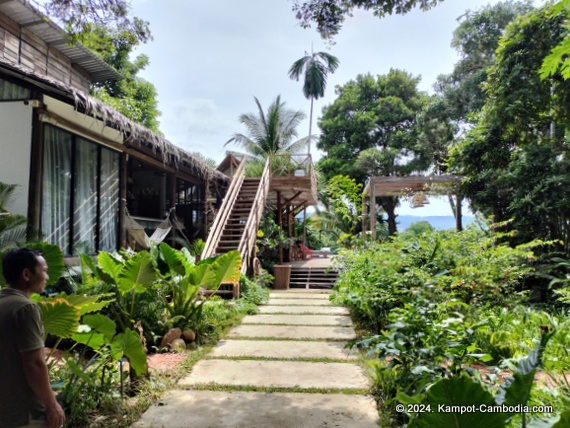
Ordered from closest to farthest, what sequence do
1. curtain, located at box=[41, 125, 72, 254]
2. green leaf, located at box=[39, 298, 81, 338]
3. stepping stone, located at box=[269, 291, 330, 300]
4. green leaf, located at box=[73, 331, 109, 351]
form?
1. green leaf, located at box=[39, 298, 81, 338]
2. green leaf, located at box=[73, 331, 109, 351]
3. curtain, located at box=[41, 125, 72, 254]
4. stepping stone, located at box=[269, 291, 330, 300]

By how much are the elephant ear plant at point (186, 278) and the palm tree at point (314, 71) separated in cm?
2356

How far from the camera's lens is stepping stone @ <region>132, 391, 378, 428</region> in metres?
3.04

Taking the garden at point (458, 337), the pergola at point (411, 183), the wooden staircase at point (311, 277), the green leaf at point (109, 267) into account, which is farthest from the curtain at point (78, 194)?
the pergola at point (411, 183)

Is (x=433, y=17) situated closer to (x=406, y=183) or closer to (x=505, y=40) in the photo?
(x=505, y=40)

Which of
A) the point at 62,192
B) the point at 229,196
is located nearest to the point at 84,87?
the point at 229,196

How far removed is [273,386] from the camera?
3.86 meters

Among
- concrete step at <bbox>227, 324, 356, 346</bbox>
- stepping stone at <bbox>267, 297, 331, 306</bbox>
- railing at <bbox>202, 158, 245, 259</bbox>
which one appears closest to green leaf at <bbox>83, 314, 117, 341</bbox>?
concrete step at <bbox>227, 324, 356, 346</bbox>

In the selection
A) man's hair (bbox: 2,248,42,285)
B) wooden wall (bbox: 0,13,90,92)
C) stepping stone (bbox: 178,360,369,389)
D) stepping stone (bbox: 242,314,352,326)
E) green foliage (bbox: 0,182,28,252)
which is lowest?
stepping stone (bbox: 242,314,352,326)

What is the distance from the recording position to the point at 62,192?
6598 mm

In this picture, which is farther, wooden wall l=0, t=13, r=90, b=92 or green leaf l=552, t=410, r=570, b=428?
wooden wall l=0, t=13, r=90, b=92

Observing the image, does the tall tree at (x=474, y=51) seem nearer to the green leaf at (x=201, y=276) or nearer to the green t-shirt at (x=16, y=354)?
the green leaf at (x=201, y=276)

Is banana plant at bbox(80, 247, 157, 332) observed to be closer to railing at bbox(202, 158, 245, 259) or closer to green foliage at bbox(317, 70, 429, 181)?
railing at bbox(202, 158, 245, 259)

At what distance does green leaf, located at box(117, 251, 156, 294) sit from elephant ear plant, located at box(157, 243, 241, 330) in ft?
3.31

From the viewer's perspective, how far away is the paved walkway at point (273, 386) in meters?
3.12
